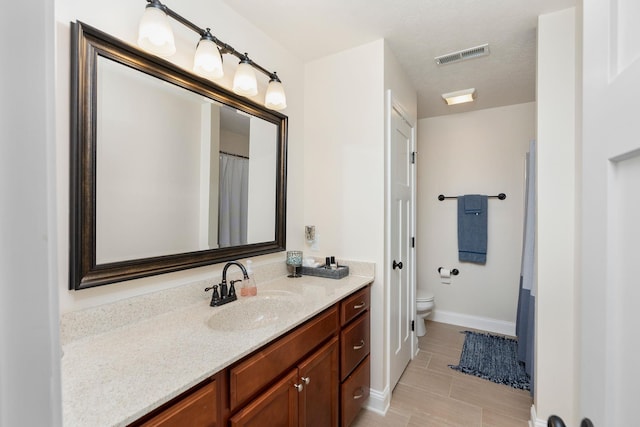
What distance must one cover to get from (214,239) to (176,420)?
0.89 m

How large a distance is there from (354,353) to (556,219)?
141cm

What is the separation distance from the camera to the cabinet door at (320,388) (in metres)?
1.28

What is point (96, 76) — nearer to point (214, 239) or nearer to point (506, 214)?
point (214, 239)

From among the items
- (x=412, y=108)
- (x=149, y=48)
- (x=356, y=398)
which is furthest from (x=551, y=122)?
(x=149, y=48)

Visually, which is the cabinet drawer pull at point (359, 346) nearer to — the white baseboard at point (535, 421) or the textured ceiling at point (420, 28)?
the white baseboard at point (535, 421)

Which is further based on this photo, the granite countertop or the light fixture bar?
the light fixture bar

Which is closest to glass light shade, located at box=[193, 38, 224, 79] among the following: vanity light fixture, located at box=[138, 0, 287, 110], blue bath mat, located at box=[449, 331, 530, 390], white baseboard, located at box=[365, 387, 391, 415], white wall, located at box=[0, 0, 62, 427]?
vanity light fixture, located at box=[138, 0, 287, 110]

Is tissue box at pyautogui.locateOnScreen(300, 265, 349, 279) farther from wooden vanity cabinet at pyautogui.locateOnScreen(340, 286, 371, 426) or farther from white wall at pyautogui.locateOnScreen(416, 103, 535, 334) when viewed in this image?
white wall at pyautogui.locateOnScreen(416, 103, 535, 334)

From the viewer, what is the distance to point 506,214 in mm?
3150

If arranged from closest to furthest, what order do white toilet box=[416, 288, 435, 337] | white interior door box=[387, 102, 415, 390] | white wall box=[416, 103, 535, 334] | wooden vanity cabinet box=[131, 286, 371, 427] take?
wooden vanity cabinet box=[131, 286, 371, 427]
white interior door box=[387, 102, 415, 390]
white toilet box=[416, 288, 435, 337]
white wall box=[416, 103, 535, 334]

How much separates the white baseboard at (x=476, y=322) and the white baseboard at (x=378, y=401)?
1803 millimetres

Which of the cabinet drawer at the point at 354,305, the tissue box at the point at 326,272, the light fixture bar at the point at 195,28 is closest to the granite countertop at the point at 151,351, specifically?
the cabinet drawer at the point at 354,305

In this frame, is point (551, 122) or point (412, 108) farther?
point (412, 108)

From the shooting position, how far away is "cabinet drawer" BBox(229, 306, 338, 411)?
96 centimetres
